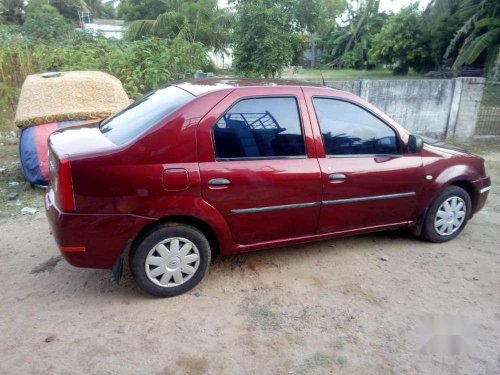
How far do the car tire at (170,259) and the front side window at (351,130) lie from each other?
135 centimetres

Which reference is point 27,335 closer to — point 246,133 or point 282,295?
point 282,295

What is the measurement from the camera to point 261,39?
10133 millimetres

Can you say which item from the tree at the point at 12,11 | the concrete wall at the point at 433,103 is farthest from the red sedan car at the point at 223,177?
the tree at the point at 12,11

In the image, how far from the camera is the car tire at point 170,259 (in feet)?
10.2

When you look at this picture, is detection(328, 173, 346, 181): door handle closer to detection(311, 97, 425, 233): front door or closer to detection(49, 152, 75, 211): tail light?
detection(311, 97, 425, 233): front door

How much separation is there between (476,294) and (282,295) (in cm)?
163

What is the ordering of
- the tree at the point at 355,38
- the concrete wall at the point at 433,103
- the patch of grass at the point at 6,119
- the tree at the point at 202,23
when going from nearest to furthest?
the patch of grass at the point at 6,119, the concrete wall at the point at 433,103, the tree at the point at 202,23, the tree at the point at 355,38

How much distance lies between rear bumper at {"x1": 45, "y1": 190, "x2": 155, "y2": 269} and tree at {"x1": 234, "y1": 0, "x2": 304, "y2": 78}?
8.00m

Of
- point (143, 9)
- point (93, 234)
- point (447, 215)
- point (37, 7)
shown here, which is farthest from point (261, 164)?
point (37, 7)

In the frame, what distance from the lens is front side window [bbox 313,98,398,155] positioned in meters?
3.58

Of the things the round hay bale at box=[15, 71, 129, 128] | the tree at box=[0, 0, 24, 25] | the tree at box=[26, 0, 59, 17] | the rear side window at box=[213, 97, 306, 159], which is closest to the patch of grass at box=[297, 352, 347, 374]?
the rear side window at box=[213, 97, 306, 159]

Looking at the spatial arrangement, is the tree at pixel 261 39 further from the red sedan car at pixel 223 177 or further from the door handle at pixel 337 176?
the door handle at pixel 337 176

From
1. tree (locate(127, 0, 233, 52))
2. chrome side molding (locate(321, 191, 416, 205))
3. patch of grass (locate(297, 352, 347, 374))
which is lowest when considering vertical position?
patch of grass (locate(297, 352, 347, 374))

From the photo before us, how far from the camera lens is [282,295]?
3416mm
